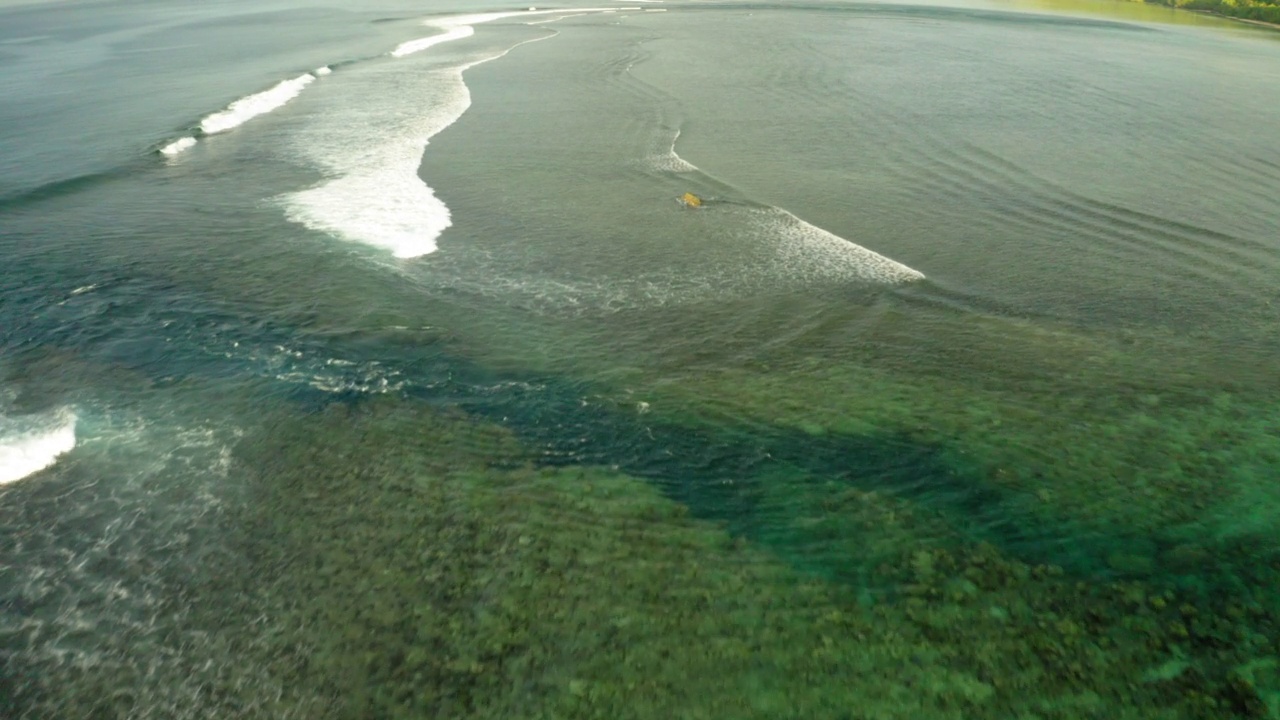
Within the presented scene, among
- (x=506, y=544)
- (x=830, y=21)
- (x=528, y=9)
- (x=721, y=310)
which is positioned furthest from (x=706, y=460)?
(x=528, y=9)

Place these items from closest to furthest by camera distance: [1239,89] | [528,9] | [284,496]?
[284,496] < [1239,89] < [528,9]

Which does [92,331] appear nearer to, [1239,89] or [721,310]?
[721,310]

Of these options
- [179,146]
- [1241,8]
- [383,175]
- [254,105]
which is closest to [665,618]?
[383,175]

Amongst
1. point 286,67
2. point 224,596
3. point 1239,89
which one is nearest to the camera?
point 224,596

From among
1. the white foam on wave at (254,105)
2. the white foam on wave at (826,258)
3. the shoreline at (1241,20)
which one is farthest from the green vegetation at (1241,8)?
the white foam on wave at (254,105)

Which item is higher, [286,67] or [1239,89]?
[1239,89]

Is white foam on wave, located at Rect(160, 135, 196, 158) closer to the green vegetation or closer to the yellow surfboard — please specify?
the yellow surfboard

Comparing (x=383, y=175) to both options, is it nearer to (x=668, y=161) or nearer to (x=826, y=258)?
(x=668, y=161)
